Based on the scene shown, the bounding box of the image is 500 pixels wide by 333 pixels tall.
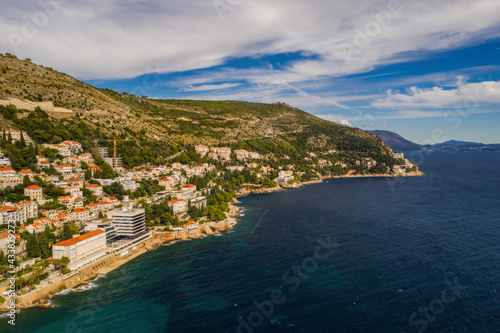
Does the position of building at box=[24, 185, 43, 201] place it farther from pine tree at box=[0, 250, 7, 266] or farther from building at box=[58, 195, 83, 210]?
pine tree at box=[0, 250, 7, 266]

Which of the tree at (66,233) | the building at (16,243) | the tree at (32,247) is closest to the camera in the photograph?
A: the building at (16,243)

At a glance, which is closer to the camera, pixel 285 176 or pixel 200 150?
pixel 200 150

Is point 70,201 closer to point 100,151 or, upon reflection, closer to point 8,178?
point 8,178

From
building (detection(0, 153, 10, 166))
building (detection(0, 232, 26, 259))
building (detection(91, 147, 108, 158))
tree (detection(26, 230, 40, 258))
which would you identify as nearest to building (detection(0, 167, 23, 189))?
building (detection(0, 153, 10, 166))

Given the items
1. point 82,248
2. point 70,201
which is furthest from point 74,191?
point 82,248

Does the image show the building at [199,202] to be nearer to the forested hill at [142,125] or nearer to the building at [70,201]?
the building at [70,201]

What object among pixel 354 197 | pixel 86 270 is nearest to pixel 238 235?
pixel 86 270

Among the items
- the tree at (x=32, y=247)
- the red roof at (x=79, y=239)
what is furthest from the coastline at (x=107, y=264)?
the tree at (x=32, y=247)
